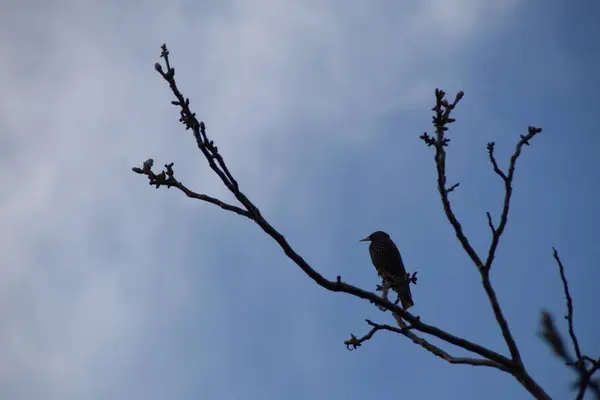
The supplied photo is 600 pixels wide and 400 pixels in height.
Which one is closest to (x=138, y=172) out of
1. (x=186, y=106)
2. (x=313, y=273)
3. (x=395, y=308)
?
(x=186, y=106)

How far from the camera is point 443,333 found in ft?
11.0

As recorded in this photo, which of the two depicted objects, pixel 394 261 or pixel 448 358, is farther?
pixel 394 261

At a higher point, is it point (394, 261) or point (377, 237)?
point (377, 237)

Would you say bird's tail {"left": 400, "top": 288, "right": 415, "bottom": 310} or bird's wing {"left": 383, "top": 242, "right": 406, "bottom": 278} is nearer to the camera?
bird's tail {"left": 400, "top": 288, "right": 415, "bottom": 310}

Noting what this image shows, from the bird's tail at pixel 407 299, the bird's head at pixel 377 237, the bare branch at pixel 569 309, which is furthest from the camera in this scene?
the bird's head at pixel 377 237

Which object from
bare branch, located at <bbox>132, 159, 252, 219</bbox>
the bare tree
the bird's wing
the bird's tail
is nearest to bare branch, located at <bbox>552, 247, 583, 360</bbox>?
the bare tree

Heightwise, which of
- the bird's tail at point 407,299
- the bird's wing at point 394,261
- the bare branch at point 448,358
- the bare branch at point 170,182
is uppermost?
the bird's wing at point 394,261

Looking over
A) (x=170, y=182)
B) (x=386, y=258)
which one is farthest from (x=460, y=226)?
(x=386, y=258)

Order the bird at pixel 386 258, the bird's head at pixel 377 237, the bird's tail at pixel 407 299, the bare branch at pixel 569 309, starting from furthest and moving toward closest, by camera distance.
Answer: the bird's head at pixel 377 237, the bird at pixel 386 258, the bird's tail at pixel 407 299, the bare branch at pixel 569 309

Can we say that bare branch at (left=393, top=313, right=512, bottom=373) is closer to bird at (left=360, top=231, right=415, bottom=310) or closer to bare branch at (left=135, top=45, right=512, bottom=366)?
bare branch at (left=135, top=45, right=512, bottom=366)

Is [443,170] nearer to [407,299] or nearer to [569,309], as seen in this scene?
[569,309]

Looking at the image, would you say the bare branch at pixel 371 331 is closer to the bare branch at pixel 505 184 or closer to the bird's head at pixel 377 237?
the bare branch at pixel 505 184

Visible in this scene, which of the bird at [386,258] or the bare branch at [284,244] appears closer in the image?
the bare branch at [284,244]

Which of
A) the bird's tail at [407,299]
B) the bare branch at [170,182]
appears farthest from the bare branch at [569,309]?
the bird's tail at [407,299]
